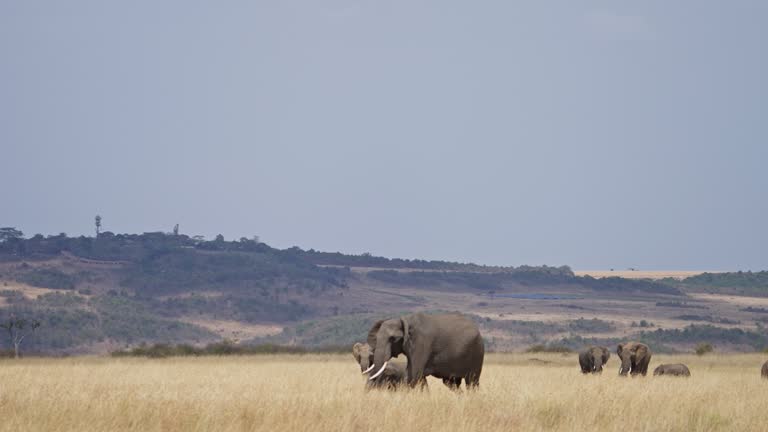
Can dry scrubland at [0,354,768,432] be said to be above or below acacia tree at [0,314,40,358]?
above

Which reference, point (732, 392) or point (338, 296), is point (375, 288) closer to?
point (338, 296)

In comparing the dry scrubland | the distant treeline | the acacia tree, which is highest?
the distant treeline

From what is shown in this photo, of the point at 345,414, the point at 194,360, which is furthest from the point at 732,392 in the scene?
the point at 194,360

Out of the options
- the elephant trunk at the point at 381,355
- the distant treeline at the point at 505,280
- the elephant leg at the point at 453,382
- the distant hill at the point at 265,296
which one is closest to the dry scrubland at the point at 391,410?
the elephant leg at the point at 453,382

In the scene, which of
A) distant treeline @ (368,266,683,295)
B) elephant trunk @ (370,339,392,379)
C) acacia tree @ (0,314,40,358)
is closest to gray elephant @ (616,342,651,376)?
elephant trunk @ (370,339,392,379)

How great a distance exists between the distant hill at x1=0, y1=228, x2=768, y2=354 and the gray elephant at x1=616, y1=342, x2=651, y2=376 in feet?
205

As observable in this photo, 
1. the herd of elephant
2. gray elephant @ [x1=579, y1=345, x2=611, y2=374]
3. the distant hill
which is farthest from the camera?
the distant hill

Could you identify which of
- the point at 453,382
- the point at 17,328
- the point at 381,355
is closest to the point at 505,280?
the point at 17,328

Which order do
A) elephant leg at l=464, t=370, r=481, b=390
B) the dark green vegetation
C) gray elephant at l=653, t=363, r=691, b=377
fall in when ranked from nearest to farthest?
1. elephant leg at l=464, t=370, r=481, b=390
2. gray elephant at l=653, t=363, r=691, b=377
3. the dark green vegetation

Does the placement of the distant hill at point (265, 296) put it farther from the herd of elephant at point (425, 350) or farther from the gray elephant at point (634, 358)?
the herd of elephant at point (425, 350)

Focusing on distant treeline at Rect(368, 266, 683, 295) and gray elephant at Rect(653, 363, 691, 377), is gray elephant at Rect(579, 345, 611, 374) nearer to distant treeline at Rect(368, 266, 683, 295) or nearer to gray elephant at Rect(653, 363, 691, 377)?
gray elephant at Rect(653, 363, 691, 377)

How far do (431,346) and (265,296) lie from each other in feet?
400

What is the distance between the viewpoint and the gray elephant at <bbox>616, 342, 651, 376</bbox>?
34188 millimetres

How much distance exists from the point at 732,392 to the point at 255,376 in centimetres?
1180
